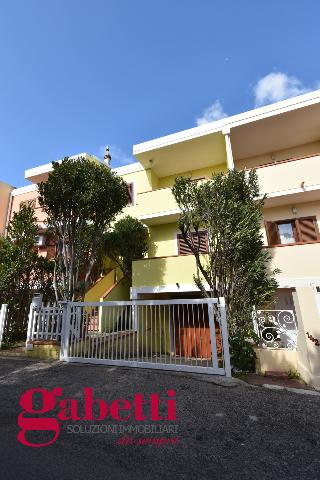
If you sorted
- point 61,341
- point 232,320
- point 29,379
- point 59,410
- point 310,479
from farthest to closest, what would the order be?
point 61,341 → point 232,320 → point 29,379 → point 59,410 → point 310,479

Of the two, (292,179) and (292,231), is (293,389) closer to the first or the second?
(292,231)

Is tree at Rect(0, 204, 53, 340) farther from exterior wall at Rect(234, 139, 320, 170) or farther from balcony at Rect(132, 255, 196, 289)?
exterior wall at Rect(234, 139, 320, 170)

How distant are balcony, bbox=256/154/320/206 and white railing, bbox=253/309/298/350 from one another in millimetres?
5048

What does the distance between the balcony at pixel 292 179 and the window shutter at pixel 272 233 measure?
113cm

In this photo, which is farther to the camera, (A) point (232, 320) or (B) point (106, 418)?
(A) point (232, 320)

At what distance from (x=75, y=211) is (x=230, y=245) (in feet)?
Answer: 18.1

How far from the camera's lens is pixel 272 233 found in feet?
36.2

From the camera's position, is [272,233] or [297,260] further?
[272,233]

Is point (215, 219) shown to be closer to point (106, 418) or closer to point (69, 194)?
point (69, 194)

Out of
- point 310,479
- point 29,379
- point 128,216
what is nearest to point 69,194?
point 128,216

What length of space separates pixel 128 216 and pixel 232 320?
794 centimetres

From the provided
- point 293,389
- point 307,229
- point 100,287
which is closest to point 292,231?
point 307,229

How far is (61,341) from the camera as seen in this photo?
7.89 meters

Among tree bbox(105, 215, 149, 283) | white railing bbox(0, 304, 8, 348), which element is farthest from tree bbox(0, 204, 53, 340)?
tree bbox(105, 215, 149, 283)
